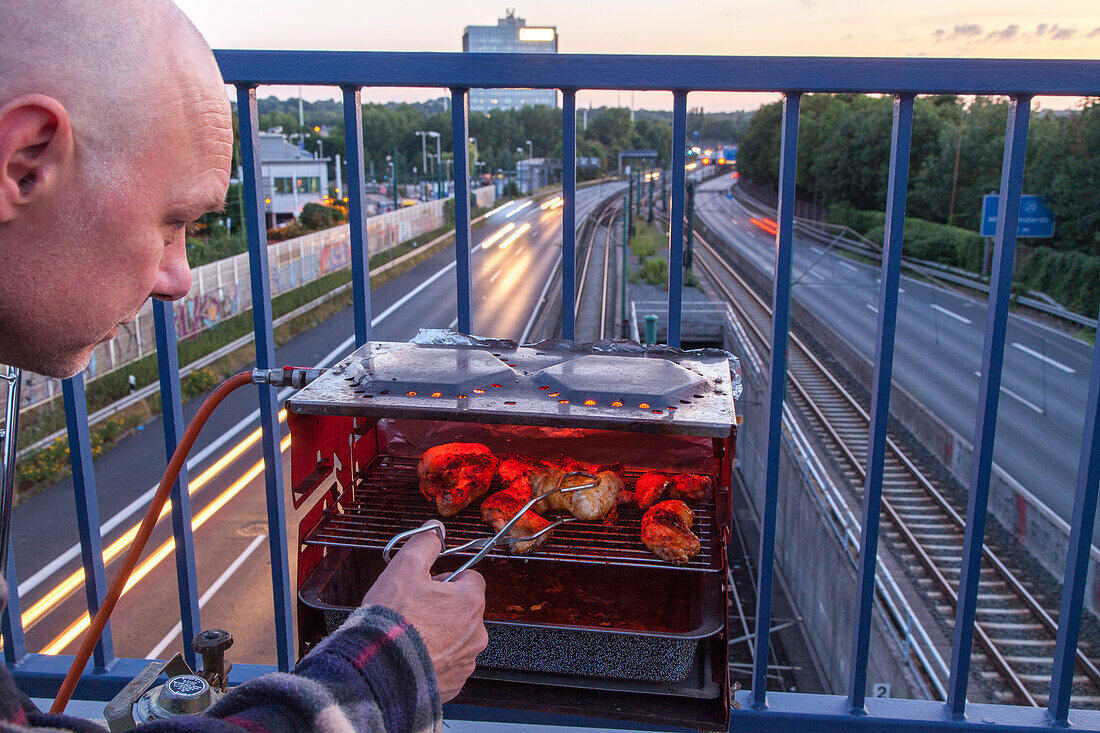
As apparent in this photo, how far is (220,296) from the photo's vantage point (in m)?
27.5

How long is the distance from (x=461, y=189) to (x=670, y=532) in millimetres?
1203

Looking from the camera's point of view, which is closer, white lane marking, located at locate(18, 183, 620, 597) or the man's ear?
the man's ear

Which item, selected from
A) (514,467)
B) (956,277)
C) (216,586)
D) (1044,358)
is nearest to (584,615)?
(514,467)

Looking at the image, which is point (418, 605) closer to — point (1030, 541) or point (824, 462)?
point (1030, 541)

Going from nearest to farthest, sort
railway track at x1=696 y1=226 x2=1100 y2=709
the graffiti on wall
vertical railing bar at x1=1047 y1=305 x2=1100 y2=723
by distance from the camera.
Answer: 1. vertical railing bar at x1=1047 y1=305 x2=1100 y2=723
2. railway track at x1=696 y1=226 x2=1100 y2=709
3. the graffiti on wall

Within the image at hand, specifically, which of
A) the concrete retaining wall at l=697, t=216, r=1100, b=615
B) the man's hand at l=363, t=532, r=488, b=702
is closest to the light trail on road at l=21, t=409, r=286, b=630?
the man's hand at l=363, t=532, r=488, b=702

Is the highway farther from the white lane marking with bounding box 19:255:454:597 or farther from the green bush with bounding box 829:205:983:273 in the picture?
the green bush with bounding box 829:205:983:273

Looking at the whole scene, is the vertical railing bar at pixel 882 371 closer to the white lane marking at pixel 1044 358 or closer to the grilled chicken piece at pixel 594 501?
the grilled chicken piece at pixel 594 501

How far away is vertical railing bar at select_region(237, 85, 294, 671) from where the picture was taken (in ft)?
7.58

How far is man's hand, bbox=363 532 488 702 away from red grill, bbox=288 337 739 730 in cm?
24

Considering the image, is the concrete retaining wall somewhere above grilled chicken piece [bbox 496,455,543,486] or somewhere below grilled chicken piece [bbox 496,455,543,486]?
below

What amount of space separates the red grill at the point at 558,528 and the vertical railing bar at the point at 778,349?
189mm

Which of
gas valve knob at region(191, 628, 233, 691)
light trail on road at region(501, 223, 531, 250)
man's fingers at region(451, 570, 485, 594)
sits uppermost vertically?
man's fingers at region(451, 570, 485, 594)

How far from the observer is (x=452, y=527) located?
86.2 inches
